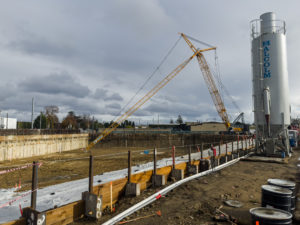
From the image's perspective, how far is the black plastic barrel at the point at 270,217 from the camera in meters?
4.00

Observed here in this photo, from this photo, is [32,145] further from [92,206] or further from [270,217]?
[270,217]

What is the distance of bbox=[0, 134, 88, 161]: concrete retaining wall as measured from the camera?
29.6 metres

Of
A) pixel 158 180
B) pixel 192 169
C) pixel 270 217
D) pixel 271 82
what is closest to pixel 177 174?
pixel 158 180

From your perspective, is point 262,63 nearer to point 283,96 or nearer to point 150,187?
point 283,96

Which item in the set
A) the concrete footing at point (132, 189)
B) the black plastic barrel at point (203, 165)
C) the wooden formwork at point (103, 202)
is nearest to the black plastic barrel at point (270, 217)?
the concrete footing at point (132, 189)

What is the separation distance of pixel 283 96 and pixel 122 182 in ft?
48.7

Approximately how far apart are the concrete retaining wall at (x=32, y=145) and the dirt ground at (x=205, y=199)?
29343 mm

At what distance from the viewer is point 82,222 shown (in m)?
5.70

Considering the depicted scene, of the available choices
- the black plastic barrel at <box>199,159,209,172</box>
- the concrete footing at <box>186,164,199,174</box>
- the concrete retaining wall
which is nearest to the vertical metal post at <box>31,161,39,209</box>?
the concrete footing at <box>186,164,199,174</box>

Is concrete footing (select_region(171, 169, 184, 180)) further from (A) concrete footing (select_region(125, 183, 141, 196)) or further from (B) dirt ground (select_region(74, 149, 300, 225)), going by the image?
(A) concrete footing (select_region(125, 183, 141, 196))

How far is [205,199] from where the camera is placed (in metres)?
7.08

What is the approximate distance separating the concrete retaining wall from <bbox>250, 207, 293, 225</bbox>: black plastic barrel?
108 ft

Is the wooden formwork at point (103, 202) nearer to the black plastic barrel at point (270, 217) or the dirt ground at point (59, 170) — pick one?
the dirt ground at point (59, 170)

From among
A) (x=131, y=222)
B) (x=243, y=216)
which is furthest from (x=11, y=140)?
(x=243, y=216)
